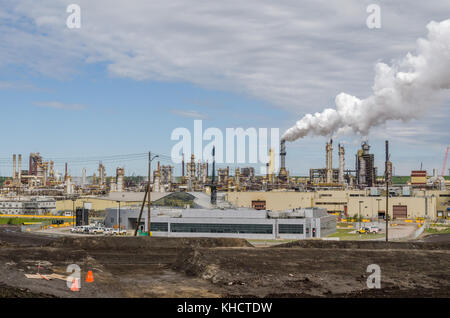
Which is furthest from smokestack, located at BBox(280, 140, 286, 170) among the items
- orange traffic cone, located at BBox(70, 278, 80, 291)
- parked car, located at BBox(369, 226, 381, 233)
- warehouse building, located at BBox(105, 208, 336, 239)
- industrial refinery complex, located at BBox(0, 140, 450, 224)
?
orange traffic cone, located at BBox(70, 278, 80, 291)

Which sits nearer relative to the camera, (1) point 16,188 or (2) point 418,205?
(2) point 418,205

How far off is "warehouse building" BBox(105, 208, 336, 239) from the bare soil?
812 inches

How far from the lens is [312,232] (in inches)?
2840

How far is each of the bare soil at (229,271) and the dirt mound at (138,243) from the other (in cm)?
26

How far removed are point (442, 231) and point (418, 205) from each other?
34581 millimetres

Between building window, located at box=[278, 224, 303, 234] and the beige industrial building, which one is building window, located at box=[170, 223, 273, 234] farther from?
the beige industrial building

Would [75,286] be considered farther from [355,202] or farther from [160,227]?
[355,202]

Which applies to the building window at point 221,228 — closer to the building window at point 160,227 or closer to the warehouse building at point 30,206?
the building window at point 160,227

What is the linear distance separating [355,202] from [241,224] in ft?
191

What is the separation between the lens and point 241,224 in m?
71.2

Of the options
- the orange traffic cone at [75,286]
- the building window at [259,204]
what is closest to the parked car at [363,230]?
the building window at [259,204]

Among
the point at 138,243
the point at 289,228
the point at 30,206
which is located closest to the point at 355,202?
the point at 289,228
